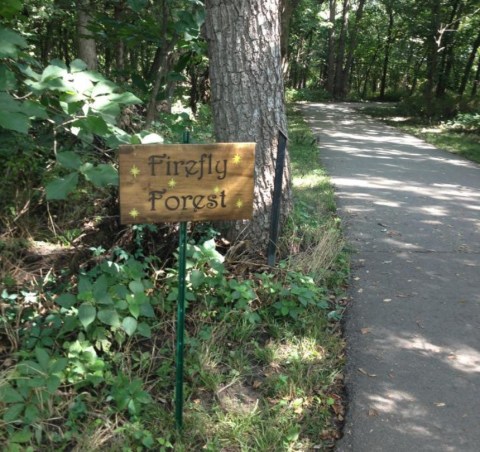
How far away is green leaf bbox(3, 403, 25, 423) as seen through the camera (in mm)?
2396

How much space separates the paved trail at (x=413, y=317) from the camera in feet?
8.94

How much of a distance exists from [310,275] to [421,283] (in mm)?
1132

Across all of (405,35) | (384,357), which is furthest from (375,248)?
(405,35)

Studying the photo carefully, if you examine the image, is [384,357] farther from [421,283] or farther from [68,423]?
[68,423]

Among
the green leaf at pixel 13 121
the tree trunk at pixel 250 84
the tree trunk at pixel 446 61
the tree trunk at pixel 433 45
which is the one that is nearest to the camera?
the green leaf at pixel 13 121

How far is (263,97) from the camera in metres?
4.09

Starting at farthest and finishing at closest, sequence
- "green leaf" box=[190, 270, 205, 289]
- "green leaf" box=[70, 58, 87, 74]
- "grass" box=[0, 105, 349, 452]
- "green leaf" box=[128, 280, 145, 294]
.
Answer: "green leaf" box=[190, 270, 205, 289], "green leaf" box=[128, 280, 145, 294], "grass" box=[0, 105, 349, 452], "green leaf" box=[70, 58, 87, 74]

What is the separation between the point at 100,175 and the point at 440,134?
659 inches

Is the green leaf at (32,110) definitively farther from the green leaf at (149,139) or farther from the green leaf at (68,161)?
the green leaf at (149,139)

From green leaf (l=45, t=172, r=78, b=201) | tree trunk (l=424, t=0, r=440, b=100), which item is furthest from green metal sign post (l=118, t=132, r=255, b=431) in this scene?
tree trunk (l=424, t=0, r=440, b=100)

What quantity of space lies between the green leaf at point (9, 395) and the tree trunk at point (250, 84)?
2.17 meters

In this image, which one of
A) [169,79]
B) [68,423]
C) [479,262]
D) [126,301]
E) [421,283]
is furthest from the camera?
[479,262]

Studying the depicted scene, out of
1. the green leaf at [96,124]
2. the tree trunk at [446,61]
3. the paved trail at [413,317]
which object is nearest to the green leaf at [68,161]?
the green leaf at [96,124]

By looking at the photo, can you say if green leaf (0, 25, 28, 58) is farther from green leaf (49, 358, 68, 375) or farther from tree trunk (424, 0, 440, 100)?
tree trunk (424, 0, 440, 100)
